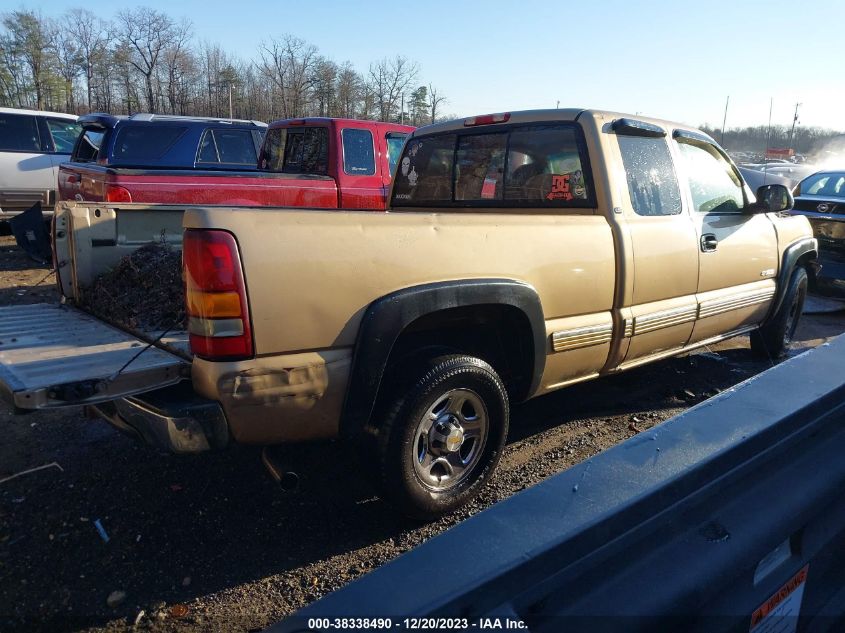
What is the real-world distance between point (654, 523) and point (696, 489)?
0.17m

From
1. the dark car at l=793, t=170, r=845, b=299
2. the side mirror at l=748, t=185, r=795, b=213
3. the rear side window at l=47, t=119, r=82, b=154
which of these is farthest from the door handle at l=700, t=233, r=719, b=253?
the rear side window at l=47, t=119, r=82, b=154

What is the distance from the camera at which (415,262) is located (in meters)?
2.73

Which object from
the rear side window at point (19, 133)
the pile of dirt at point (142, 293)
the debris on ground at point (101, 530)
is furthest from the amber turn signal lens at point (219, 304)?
the rear side window at point (19, 133)

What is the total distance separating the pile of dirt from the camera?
127 inches

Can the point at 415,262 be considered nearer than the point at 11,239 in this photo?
Yes

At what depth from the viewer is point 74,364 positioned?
252 centimetres

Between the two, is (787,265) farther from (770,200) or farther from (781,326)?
(770,200)

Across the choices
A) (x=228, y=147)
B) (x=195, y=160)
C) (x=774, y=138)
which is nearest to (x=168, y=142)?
(x=195, y=160)

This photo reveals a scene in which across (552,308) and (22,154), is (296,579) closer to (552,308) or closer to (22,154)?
(552,308)

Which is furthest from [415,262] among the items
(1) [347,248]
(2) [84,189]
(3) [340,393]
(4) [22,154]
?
(4) [22,154]

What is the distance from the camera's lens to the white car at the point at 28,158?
10336mm

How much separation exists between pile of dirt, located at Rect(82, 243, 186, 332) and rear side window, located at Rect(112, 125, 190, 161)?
Result: 238 inches

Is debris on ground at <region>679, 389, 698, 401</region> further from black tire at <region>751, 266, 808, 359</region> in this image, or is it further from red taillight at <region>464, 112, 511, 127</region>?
red taillight at <region>464, 112, 511, 127</region>

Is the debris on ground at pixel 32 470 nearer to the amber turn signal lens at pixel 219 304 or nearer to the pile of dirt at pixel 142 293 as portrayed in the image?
the pile of dirt at pixel 142 293
